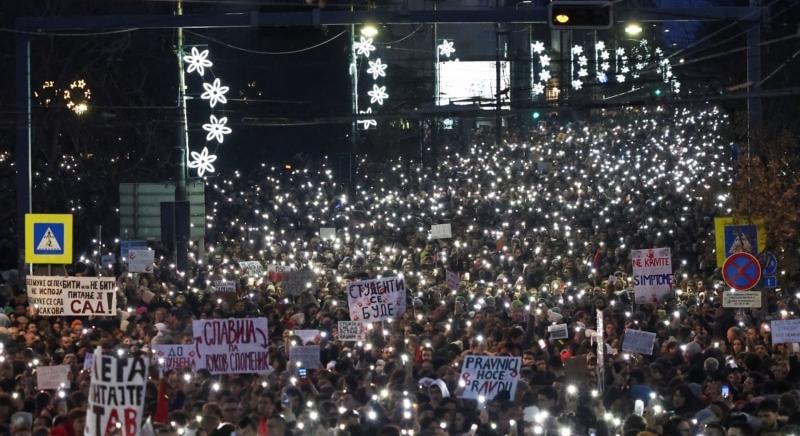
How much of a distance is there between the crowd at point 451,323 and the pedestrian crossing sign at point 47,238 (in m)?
0.91

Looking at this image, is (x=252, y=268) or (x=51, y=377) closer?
(x=51, y=377)

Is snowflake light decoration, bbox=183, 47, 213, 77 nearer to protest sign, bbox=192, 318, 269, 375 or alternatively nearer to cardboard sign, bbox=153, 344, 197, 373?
cardboard sign, bbox=153, 344, 197, 373

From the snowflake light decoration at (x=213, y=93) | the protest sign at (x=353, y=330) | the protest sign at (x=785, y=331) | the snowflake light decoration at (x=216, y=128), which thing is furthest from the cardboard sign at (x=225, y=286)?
the protest sign at (x=785, y=331)

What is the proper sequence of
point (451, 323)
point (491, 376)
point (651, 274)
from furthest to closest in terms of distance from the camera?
point (651, 274)
point (451, 323)
point (491, 376)

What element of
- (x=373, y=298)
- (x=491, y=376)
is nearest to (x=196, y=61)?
(x=373, y=298)

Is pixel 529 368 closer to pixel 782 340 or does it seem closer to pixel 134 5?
pixel 782 340

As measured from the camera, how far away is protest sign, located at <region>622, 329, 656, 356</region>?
17.4 metres

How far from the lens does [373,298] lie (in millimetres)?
20078

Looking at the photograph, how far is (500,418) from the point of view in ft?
44.1

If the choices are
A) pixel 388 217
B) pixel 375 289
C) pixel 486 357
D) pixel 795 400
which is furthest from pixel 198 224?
pixel 795 400

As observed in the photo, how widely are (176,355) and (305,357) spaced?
4.94 feet

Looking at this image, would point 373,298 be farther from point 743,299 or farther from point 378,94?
point 378,94

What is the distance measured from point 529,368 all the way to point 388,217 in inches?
996

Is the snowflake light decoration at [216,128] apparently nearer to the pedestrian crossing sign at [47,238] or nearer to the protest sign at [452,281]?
the protest sign at [452,281]
